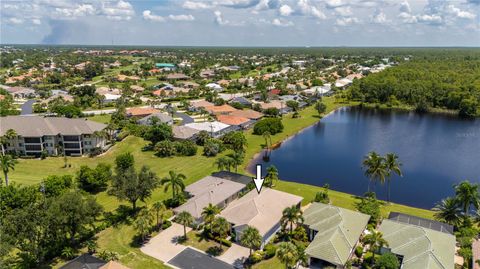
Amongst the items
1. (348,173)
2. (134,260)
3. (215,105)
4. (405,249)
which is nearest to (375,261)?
(405,249)

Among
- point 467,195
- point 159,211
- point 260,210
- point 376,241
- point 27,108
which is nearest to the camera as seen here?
point 376,241

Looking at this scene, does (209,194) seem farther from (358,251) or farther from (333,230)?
(358,251)

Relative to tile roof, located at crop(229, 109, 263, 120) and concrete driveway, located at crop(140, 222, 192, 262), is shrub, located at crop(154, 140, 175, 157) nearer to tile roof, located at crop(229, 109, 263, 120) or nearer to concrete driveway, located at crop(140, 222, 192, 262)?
concrete driveway, located at crop(140, 222, 192, 262)

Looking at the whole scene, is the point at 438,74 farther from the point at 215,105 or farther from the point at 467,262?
the point at 467,262

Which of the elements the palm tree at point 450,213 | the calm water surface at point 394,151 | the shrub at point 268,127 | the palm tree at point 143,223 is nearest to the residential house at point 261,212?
the palm tree at point 143,223

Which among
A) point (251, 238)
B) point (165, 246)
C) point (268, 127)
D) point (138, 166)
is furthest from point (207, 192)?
point (268, 127)

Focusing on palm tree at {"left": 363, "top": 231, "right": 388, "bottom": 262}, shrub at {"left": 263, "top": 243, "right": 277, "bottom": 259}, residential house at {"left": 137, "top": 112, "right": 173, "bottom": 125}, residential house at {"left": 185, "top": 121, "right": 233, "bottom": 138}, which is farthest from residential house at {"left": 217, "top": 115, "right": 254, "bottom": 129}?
palm tree at {"left": 363, "top": 231, "right": 388, "bottom": 262}
